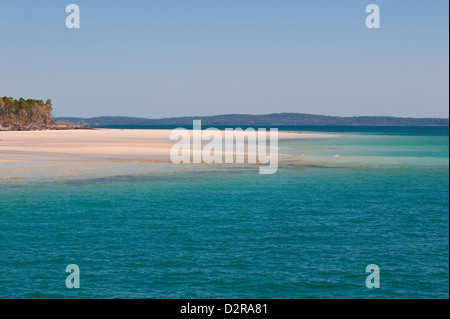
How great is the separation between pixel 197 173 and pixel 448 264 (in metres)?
21.1

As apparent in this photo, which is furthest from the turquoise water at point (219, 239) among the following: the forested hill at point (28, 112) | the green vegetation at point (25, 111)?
the green vegetation at point (25, 111)

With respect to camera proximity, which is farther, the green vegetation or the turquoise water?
the green vegetation

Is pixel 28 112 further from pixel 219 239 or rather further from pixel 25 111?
pixel 219 239

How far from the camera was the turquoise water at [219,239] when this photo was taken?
12.8 meters

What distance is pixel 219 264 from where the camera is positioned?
14133mm

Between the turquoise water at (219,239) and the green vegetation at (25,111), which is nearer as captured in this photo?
the turquoise water at (219,239)

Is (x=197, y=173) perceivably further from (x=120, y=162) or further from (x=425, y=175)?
(x=425, y=175)

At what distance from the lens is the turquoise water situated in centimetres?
1278

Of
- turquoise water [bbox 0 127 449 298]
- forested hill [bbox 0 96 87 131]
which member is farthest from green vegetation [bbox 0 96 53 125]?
turquoise water [bbox 0 127 449 298]

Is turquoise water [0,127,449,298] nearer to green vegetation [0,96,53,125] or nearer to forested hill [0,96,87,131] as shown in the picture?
forested hill [0,96,87,131]

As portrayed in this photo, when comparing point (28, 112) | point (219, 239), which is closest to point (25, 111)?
point (28, 112)

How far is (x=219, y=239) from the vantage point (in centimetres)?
1653

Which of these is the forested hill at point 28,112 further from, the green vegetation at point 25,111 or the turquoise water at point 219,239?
the turquoise water at point 219,239

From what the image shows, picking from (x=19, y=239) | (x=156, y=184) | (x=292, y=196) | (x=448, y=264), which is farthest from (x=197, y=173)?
(x=448, y=264)
